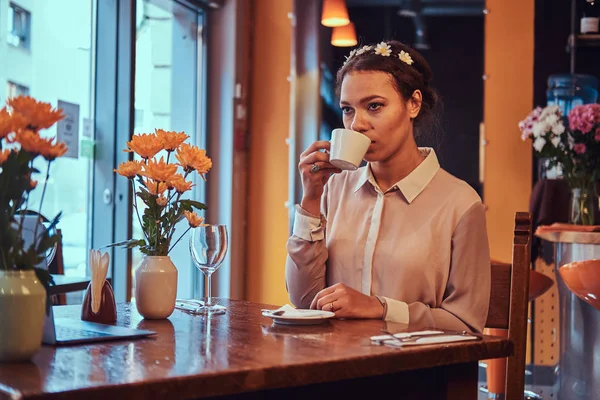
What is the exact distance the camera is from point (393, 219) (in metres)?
2.04

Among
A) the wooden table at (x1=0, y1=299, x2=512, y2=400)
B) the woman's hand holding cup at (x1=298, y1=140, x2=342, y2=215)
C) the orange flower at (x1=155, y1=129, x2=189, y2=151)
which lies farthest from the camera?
the woman's hand holding cup at (x1=298, y1=140, x2=342, y2=215)

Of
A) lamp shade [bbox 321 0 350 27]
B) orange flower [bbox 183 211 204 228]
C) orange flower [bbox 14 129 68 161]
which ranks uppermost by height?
lamp shade [bbox 321 0 350 27]

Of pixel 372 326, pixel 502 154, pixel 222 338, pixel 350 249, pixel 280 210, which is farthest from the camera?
pixel 280 210

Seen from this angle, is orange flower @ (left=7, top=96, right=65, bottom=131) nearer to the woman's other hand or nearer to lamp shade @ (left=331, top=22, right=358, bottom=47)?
the woman's other hand

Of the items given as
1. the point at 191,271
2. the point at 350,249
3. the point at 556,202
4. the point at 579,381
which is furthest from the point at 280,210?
the point at 350,249

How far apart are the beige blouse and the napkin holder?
21.1 inches

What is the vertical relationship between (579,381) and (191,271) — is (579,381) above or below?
below

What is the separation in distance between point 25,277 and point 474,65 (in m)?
4.20

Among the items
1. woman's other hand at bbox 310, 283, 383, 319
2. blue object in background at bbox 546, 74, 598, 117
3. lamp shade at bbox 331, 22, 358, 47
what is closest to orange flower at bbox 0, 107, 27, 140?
woman's other hand at bbox 310, 283, 383, 319

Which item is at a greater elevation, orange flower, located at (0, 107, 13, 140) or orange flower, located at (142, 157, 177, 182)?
orange flower, located at (0, 107, 13, 140)

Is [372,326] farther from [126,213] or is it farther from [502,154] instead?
[502,154]

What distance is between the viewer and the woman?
192 cm

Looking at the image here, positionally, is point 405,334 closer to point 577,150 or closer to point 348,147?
point 348,147

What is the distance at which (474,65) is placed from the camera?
505 cm
